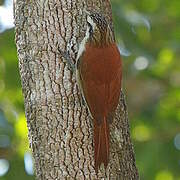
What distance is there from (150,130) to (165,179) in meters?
0.56

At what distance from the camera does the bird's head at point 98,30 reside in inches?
166

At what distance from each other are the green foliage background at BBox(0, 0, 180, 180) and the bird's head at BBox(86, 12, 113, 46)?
6.27ft

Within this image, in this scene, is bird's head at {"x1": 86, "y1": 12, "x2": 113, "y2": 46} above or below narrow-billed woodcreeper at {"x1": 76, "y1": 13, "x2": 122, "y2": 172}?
above

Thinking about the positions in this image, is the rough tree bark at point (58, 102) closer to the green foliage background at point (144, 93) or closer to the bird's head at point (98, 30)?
the bird's head at point (98, 30)

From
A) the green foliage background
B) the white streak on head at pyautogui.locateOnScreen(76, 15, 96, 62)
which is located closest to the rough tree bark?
the white streak on head at pyautogui.locateOnScreen(76, 15, 96, 62)

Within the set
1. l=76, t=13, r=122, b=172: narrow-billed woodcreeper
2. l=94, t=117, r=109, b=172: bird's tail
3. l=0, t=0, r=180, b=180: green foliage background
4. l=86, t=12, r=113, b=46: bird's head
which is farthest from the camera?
l=0, t=0, r=180, b=180: green foliage background

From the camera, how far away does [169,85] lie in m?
7.45

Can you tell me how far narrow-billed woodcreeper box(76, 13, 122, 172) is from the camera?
13.3 ft

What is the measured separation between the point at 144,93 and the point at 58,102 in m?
3.07

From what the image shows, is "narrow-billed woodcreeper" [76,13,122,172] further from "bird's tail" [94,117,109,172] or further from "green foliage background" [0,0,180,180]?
"green foliage background" [0,0,180,180]

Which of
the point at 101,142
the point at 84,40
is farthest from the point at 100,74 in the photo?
the point at 101,142

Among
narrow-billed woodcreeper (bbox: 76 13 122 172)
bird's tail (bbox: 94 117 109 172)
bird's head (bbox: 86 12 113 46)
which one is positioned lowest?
bird's tail (bbox: 94 117 109 172)

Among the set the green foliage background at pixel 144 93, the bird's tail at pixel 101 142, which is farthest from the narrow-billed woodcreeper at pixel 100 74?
the green foliage background at pixel 144 93

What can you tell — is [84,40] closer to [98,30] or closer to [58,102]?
[98,30]
